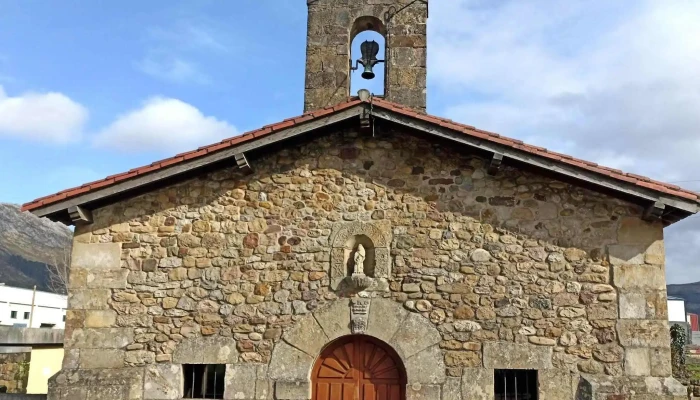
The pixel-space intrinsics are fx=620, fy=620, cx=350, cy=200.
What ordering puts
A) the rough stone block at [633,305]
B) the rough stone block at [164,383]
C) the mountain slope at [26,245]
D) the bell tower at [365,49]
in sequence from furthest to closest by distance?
the mountain slope at [26,245] < the bell tower at [365,49] < the rough stone block at [164,383] < the rough stone block at [633,305]

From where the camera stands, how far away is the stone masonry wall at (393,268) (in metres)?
6.86

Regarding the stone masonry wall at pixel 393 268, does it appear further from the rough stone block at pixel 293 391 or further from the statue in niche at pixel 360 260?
the rough stone block at pixel 293 391

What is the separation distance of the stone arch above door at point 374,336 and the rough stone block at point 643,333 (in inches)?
78.6

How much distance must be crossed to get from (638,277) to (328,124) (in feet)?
12.9

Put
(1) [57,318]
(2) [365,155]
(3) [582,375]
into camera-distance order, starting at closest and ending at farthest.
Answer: (3) [582,375]
(2) [365,155]
(1) [57,318]

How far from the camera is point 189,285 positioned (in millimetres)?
7469

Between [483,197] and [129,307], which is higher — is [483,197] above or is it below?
above

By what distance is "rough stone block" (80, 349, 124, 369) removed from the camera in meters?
7.31

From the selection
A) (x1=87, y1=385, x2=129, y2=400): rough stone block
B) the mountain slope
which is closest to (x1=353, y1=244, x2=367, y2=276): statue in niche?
(x1=87, y1=385, x2=129, y2=400): rough stone block

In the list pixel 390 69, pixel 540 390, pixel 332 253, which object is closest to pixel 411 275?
pixel 332 253

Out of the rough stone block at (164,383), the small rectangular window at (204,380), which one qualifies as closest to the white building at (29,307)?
the rough stone block at (164,383)

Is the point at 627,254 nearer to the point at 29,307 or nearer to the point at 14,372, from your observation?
the point at 14,372

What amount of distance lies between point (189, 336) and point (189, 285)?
60 cm

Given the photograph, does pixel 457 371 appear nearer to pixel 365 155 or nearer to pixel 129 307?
pixel 365 155
